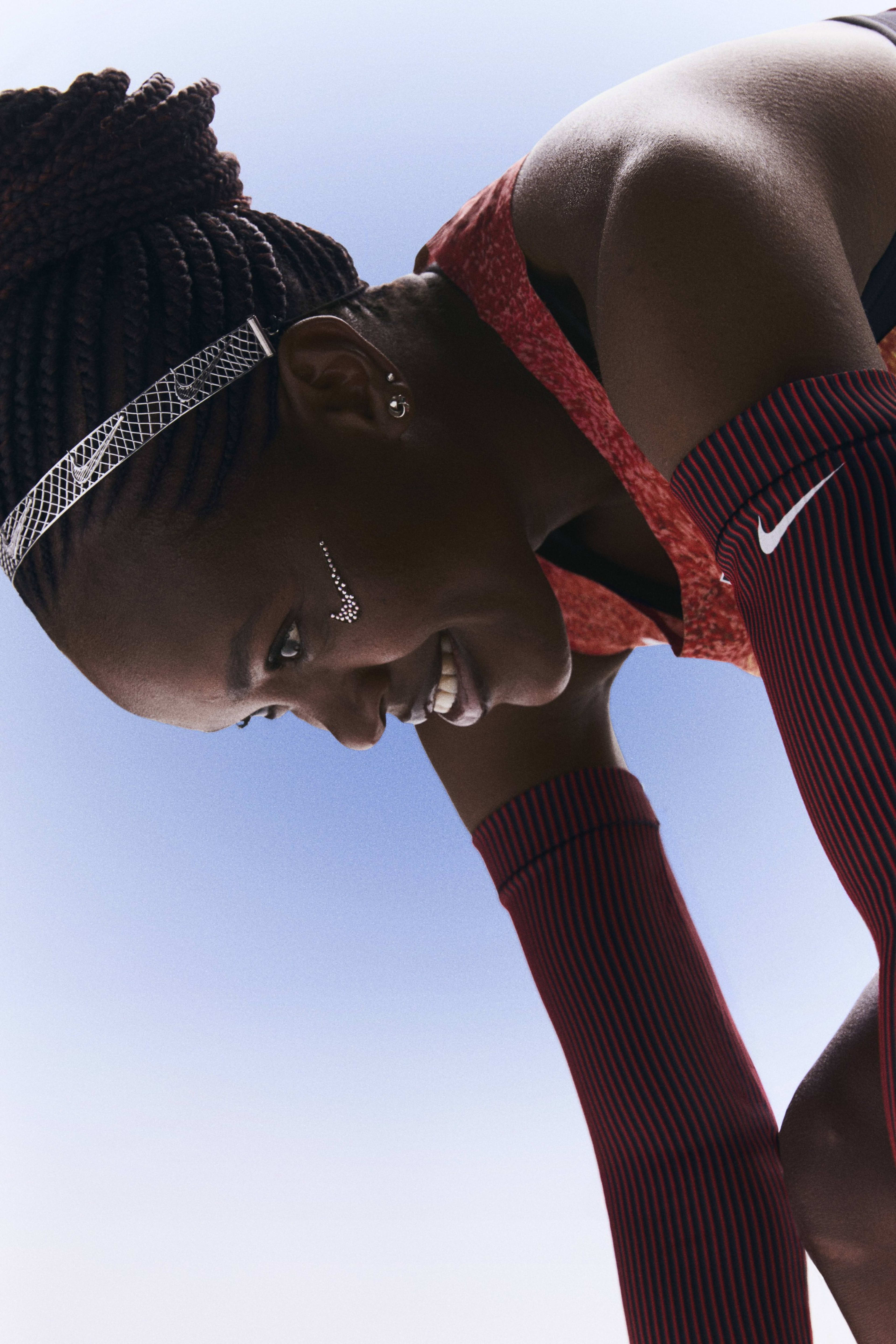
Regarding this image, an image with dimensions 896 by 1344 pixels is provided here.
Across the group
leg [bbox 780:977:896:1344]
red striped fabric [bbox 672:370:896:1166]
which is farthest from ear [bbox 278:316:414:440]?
leg [bbox 780:977:896:1344]

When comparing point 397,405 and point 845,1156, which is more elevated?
point 397,405

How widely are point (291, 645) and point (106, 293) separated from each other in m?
0.21

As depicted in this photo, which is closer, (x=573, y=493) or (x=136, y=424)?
(x=136, y=424)

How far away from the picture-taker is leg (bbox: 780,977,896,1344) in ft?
2.32

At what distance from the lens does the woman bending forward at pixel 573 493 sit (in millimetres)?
490

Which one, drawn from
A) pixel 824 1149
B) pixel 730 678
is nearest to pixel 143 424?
pixel 824 1149

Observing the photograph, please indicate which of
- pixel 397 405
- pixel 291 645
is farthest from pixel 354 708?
pixel 397 405

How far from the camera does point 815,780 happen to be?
0.47 meters

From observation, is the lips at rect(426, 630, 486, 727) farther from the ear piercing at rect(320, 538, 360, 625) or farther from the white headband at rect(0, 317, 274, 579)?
the white headband at rect(0, 317, 274, 579)

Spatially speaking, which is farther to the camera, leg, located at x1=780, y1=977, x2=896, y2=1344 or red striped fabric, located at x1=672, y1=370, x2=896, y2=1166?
leg, located at x1=780, y1=977, x2=896, y2=1344

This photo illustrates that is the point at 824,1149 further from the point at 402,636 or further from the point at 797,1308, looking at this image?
the point at 402,636

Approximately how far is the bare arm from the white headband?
33 cm

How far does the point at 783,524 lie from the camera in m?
0.48

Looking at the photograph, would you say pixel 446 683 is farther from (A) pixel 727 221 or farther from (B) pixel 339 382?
(A) pixel 727 221
